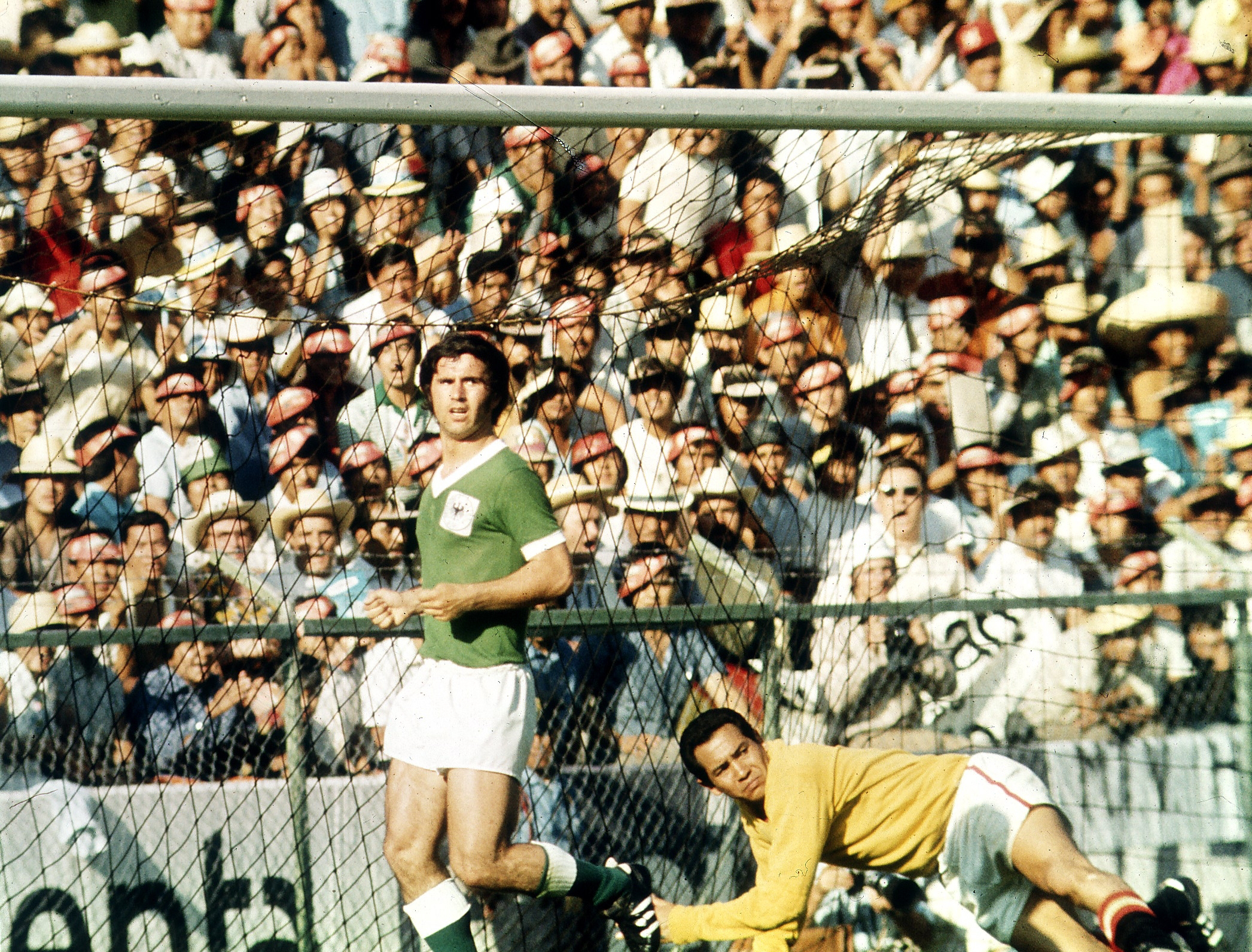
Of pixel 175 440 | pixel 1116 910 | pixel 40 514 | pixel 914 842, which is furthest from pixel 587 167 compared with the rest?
pixel 1116 910

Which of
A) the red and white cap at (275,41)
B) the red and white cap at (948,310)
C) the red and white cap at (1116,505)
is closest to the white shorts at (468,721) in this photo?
the red and white cap at (948,310)

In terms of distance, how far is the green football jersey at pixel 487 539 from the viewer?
2.77 metres

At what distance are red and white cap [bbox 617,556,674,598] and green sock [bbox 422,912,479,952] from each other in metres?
0.96

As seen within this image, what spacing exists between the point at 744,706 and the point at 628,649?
14.3 inches

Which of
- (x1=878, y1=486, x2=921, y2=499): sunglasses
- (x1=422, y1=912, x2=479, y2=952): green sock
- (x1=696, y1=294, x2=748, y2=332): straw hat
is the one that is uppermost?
(x1=696, y1=294, x2=748, y2=332): straw hat

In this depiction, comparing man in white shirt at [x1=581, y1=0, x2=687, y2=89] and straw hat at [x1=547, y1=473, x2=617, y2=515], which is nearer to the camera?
straw hat at [x1=547, y1=473, x2=617, y2=515]

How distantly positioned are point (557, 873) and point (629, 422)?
1.43 m

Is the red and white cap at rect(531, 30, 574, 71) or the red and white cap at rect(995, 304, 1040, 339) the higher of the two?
the red and white cap at rect(531, 30, 574, 71)

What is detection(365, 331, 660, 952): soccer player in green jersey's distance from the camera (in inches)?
105

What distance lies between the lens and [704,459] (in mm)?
3574

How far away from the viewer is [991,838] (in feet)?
9.86

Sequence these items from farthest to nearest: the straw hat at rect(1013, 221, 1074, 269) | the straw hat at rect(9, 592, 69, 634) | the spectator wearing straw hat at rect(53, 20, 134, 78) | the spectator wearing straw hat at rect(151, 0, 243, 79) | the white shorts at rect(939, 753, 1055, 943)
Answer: the spectator wearing straw hat at rect(151, 0, 243, 79)
the spectator wearing straw hat at rect(53, 20, 134, 78)
the straw hat at rect(1013, 221, 1074, 269)
the straw hat at rect(9, 592, 69, 634)
the white shorts at rect(939, 753, 1055, 943)

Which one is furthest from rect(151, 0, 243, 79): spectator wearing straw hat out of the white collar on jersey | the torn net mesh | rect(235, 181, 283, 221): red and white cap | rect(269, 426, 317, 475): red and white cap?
the white collar on jersey

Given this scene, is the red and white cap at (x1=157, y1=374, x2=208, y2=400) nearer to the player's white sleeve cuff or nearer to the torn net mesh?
the torn net mesh
